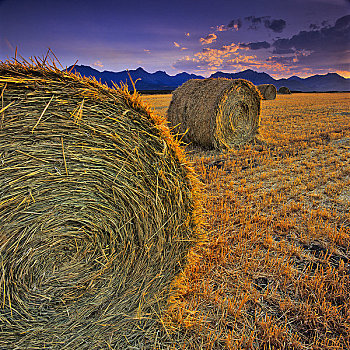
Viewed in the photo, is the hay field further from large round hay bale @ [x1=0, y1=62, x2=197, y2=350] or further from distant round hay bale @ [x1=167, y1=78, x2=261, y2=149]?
distant round hay bale @ [x1=167, y1=78, x2=261, y2=149]

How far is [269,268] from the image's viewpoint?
2.97 meters

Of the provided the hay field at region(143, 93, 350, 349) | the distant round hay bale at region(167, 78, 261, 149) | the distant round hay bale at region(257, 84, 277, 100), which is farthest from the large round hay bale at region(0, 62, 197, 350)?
the distant round hay bale at region(257, 84, 277, 100)

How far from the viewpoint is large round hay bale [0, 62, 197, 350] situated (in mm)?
1844

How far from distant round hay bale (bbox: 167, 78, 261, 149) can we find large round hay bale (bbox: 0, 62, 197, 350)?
571 centimetres

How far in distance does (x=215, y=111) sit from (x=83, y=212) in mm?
6300

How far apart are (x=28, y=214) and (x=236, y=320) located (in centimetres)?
201

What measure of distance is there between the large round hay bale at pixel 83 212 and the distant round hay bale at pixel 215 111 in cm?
571

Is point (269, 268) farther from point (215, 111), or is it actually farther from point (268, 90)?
point (268, 90)

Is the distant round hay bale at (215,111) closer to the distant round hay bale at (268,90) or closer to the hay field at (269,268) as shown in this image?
the hay field at (269,268)

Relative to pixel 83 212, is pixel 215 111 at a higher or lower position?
higher

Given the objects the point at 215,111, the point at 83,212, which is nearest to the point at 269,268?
the point at 83,212

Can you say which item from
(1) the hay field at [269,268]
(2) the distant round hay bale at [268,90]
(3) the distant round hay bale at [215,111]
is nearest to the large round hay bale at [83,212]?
(1) the hay field at [269,268]

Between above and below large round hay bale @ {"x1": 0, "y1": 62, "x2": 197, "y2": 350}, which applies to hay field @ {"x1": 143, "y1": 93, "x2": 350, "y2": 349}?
below

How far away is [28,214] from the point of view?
1.91 meters
